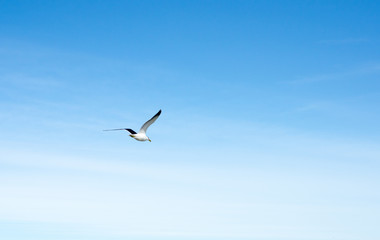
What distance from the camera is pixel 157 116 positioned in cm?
9850

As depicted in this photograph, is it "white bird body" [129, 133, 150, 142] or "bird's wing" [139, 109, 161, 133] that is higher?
"bird's wing" [139, 109, 161, 133]

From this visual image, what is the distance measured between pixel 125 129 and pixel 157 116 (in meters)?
6.11

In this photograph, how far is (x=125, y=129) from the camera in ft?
328

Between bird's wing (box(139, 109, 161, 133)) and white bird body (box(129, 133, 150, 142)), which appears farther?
white bird body (box(129, 133, 150, 142))

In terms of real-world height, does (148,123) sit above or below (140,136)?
above

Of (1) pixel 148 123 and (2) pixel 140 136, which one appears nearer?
(1) pixel 148 123

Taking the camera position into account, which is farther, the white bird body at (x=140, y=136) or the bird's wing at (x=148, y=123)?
the white bird body at (x=140, y=136)

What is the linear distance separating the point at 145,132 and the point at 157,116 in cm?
482

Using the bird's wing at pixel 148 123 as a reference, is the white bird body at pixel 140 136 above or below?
below

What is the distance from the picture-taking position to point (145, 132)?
102 metres
